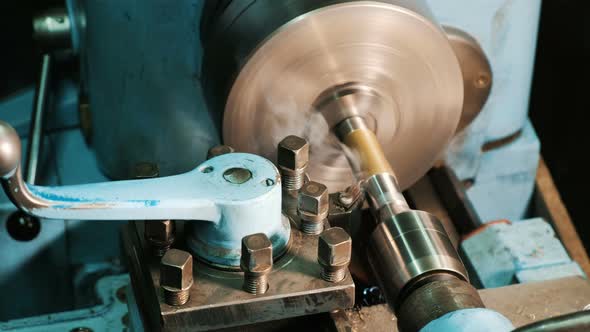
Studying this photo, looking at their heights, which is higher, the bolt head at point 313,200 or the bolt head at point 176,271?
the bolt head at point 313,200

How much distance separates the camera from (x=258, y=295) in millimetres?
694

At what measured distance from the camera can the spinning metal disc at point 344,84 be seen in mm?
835

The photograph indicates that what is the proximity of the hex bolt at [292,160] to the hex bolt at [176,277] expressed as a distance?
5.4 inches

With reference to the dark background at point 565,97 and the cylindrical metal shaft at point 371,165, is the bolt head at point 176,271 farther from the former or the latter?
the dark background at point 565,97

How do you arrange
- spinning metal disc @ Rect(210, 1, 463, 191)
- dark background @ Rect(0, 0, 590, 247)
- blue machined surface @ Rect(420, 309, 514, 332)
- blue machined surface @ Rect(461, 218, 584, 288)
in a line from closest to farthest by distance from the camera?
blue machined surface @ Rect(420, 309, 514, 332) < spinning metal disc @ Rect(210, 1, 463, 191) < blue machined surface @ Rect(461, 218, 584, 288) < dark background @ Rect(0, 0, 590, 247)

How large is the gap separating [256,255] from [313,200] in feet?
0.29

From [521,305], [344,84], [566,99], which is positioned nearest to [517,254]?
[521,305]

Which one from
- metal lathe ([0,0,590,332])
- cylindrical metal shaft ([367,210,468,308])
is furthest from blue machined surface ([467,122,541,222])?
cylindrical metal shaft ([367,210,468,308])

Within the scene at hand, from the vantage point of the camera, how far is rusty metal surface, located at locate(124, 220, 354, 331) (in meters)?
0.69

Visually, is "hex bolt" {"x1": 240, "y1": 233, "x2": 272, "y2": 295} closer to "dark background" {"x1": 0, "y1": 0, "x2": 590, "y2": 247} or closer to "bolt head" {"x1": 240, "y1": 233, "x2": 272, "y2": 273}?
"bolt head" {"x1": 240, "y1": 233, "x2": 272, "y2": 273}

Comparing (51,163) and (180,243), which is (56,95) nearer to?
(51,163)

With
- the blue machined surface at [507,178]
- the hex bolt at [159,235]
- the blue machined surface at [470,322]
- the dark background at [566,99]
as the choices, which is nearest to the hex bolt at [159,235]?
the hex bolt at [159,235]

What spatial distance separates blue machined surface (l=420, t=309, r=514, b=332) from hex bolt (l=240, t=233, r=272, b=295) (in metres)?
0.14

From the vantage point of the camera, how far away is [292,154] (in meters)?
0.77
